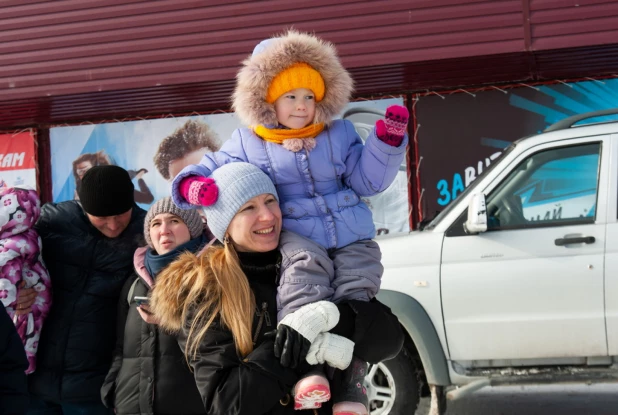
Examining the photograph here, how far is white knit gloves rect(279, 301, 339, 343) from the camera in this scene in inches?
89.7

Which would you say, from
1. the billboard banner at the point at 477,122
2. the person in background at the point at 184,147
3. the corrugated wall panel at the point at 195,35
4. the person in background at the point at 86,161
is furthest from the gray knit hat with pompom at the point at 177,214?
the person in background at the point at 86,161

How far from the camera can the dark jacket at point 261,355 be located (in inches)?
89.6

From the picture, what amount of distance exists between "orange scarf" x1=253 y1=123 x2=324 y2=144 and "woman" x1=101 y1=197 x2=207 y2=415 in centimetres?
51

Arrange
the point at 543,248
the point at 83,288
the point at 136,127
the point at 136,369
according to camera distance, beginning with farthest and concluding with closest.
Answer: the point at 136,127 < the point at 543,248 < the point at 83,288 < the point at 136,369

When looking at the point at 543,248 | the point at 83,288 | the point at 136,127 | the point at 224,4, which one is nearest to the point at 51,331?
the point at 83,288

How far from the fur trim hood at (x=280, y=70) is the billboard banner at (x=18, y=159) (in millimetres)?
8650

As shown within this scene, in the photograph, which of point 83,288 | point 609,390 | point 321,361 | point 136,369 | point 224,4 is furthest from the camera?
point 224,4

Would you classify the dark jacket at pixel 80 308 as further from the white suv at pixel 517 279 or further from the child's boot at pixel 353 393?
the white suv at pixel 517 279

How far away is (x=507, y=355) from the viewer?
513 centimetres

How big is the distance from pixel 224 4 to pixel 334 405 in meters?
7.06

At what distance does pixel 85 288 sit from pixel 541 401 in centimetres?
433

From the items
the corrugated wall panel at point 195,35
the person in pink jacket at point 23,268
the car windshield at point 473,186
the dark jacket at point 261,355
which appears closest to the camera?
the dark jacket at point 261,355

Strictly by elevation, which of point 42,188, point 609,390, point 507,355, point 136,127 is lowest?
point 609,390

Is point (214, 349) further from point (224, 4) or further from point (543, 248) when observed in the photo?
point (224, 4)
